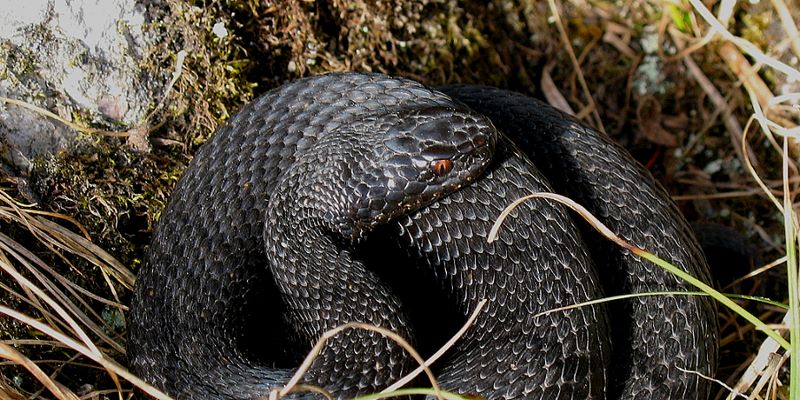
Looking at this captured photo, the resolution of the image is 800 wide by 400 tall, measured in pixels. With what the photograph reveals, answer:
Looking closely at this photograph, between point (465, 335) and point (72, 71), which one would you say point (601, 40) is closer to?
point (465, 335)

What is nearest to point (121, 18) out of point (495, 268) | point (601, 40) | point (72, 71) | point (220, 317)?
point (72, 71)

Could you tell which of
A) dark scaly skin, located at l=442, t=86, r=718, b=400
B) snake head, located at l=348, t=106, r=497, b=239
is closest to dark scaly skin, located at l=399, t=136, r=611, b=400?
snake head, located at l=348, t=106, r=497, b=239

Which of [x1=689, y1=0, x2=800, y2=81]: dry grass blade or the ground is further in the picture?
[x1=689, y1=0, x2=800, y2=81]: dry grass blade

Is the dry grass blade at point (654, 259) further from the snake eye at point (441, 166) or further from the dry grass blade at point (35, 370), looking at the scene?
the dry grass blade at point (35, 370)

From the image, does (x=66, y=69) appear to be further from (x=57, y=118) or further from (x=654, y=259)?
(x=654, y=259)

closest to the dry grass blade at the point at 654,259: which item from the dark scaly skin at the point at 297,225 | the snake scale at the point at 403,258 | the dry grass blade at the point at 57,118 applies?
the snake scale at the point at 403,258

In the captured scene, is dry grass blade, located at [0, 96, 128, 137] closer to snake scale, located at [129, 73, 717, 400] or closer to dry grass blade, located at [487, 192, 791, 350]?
snake scale, located at [129, 73, 717, 400]
